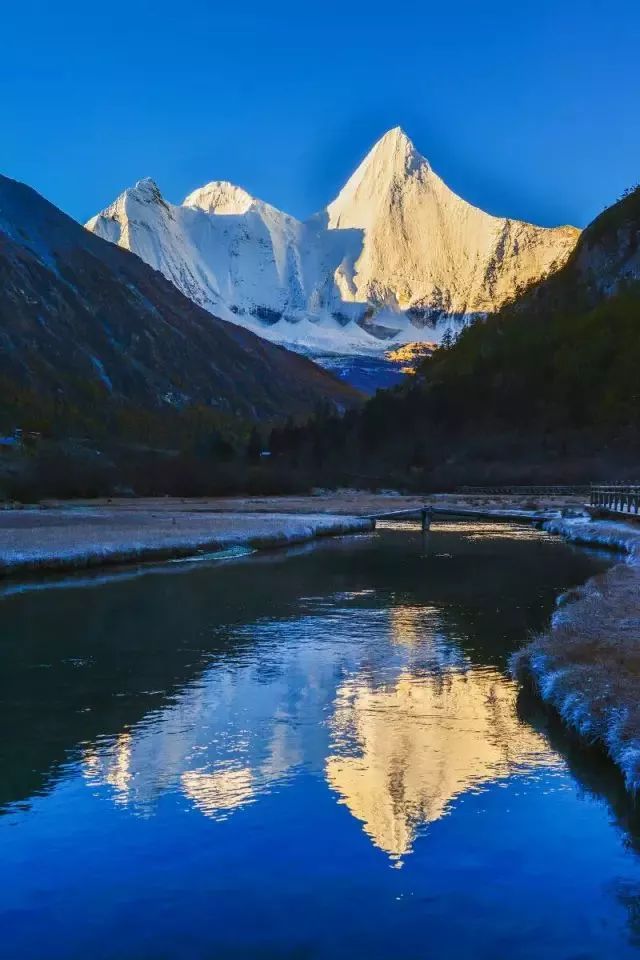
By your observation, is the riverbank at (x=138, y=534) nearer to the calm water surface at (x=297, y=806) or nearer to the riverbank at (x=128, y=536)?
the riverbank at (x=128, y=536)

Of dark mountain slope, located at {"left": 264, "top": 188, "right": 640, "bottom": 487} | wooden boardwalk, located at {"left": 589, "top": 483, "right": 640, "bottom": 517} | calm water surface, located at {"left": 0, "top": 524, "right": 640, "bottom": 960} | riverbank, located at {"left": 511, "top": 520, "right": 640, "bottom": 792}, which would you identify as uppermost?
dark mountain slope, located at {"left": 264, "top": 188, "right": 640, "bottom": 487}

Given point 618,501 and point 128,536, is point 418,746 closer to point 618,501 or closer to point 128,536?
point 128,536

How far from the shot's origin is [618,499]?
250ft

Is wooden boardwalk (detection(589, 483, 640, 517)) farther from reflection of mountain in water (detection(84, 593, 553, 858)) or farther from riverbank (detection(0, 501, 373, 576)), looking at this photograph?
reflection of mountain in water (detection(84, 593, 553, 858))

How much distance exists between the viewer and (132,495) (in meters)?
133

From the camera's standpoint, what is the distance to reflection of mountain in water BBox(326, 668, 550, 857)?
12891 mm

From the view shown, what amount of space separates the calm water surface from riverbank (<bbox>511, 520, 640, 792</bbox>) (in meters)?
0.45

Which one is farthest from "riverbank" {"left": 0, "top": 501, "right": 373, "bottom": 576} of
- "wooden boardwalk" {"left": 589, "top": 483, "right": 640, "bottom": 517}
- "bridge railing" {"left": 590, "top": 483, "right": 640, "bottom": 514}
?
"bridge railing" {"left": 590, "top": 483, "right": 640, "bottom": 514}

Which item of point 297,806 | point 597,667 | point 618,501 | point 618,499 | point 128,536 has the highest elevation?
point 618,499

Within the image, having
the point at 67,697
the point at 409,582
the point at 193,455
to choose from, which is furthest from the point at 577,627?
the point at 193,455

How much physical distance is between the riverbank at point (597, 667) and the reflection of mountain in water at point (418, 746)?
0.78 metres

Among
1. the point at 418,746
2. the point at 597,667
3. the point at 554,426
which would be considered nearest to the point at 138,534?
the point at 597,667

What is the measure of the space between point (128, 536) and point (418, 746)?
130ft

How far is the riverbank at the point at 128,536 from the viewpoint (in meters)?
43.6
